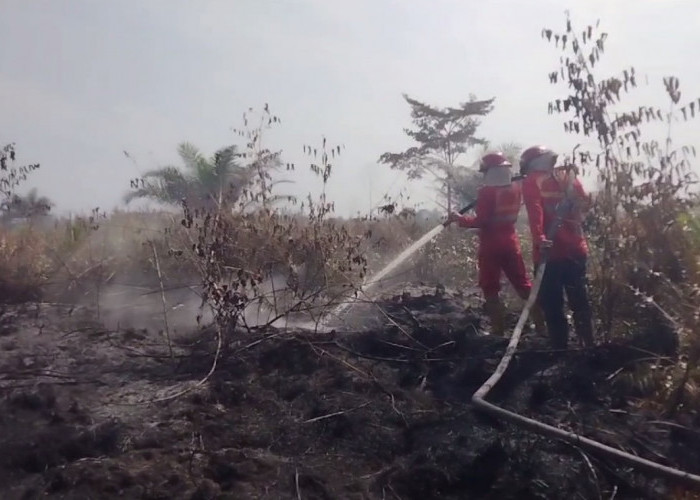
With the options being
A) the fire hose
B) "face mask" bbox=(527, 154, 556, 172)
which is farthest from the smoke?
Answer: the fire hose

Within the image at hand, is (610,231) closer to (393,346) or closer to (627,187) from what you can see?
(627,187)

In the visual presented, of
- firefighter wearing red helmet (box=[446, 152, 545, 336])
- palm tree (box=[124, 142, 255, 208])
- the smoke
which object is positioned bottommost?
the smoke

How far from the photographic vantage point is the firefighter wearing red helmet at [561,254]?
5.87 m

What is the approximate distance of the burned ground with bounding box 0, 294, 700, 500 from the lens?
370cm

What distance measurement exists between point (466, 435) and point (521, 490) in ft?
1.93

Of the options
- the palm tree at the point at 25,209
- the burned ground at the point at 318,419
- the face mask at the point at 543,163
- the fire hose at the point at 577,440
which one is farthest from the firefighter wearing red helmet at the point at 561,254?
→ the palm tree at the point at 25,209

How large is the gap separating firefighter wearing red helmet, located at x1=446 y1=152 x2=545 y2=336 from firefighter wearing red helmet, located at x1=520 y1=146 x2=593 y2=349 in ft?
1.46

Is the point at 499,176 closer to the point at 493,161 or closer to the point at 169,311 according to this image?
the point at 493,161

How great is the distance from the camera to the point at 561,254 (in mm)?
5918

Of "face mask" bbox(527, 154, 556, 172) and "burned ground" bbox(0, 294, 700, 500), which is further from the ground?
"face mask" bbox(527, 154, 556, 172)

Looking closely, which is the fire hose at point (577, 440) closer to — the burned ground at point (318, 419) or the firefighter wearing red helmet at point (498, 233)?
the burned ground at point (318, 419)

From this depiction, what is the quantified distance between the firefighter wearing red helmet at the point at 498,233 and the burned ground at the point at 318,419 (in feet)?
1.55

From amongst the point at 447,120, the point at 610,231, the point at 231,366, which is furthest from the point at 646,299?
the point at 447,120

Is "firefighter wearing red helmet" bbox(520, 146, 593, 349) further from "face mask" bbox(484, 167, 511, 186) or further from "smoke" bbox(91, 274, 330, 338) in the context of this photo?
"smoke" bbox(91, 274, 330, 338)
